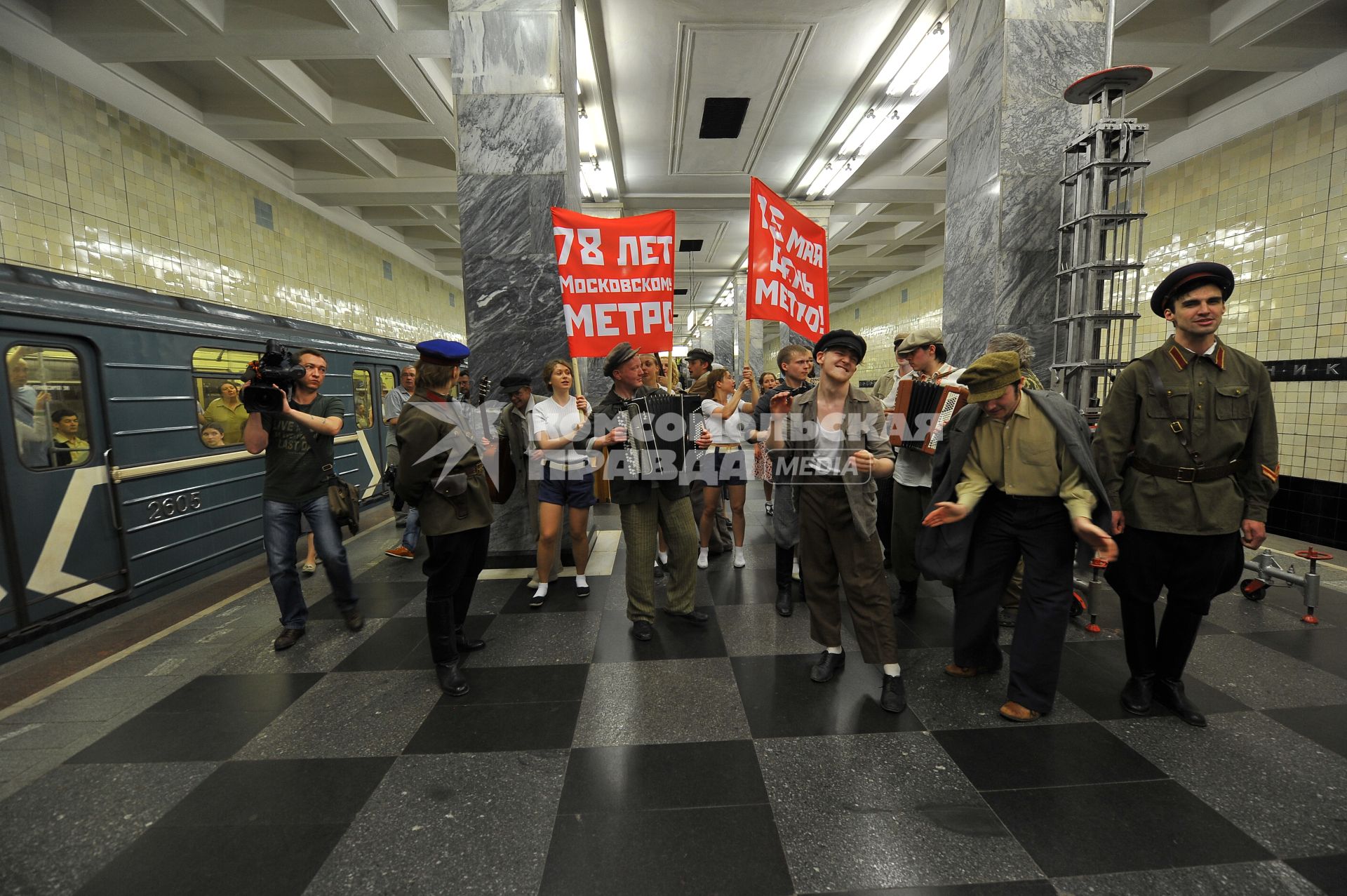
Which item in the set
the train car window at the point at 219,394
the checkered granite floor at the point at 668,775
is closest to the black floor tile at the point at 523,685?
the checkered granite floor at the point at 668,775

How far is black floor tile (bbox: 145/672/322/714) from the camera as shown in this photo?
2879 mm

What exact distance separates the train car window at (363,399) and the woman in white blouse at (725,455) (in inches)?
231

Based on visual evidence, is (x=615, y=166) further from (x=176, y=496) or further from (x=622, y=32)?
(x=176, y=496)

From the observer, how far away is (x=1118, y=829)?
1963 mm

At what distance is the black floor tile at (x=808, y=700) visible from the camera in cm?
257

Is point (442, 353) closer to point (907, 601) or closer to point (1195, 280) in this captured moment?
point (907, 601)

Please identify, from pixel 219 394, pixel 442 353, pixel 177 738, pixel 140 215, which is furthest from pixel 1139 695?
pixel 140 215

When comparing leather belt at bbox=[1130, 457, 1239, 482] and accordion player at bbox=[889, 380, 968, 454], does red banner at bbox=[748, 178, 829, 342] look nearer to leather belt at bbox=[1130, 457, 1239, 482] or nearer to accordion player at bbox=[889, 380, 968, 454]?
accordion player at bbox=[889, 380, 968, 454]

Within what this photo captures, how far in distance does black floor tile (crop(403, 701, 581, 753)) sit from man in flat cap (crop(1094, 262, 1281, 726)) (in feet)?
9.24

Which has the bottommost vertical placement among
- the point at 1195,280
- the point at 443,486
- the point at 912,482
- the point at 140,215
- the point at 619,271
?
the point at 912,482

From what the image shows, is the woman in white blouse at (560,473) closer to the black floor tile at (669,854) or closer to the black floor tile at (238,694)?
the black floor tile at (238,694)

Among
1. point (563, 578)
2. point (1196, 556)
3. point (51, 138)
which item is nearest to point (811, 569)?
point (1196, 556)

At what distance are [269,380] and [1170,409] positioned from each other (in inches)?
185

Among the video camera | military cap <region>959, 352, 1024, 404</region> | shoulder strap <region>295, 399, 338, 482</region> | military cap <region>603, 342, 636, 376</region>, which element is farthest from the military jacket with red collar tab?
shoulder strap <region>295, 399, 338, 482</region>
